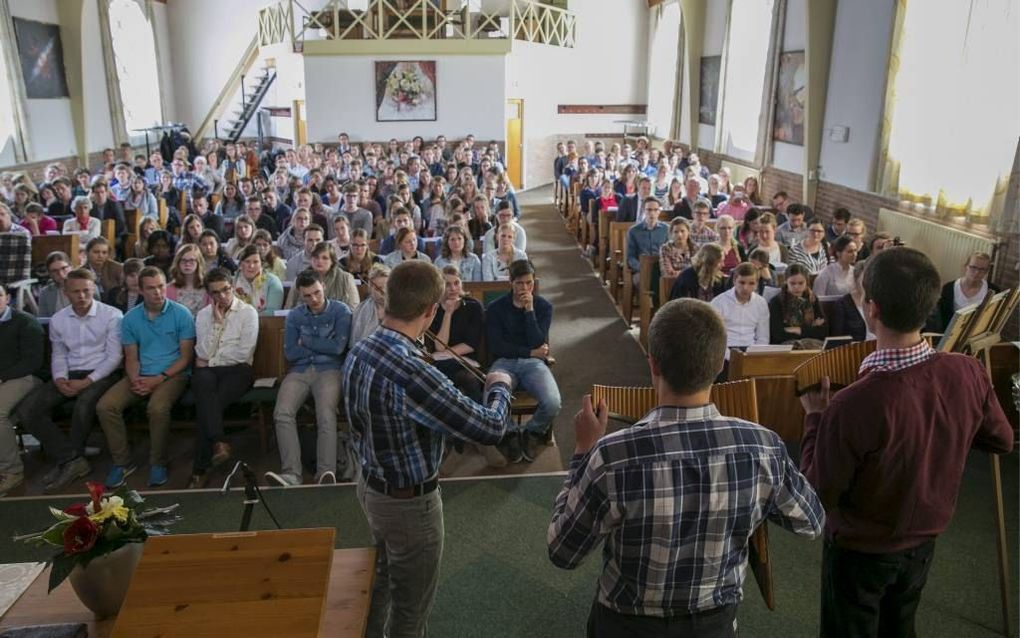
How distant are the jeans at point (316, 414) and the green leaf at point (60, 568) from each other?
268 centimetres

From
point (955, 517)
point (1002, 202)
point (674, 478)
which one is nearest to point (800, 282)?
point (955, 517)

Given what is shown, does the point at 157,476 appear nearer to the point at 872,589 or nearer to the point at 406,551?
the point at 406,551

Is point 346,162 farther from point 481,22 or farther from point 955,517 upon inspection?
point 955,517

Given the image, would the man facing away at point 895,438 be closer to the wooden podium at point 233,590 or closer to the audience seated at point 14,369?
the wooden podium at point 233,590

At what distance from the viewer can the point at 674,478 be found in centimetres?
154

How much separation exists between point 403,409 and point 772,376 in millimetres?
2949

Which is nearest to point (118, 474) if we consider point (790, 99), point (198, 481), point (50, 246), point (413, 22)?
point (198, 481)

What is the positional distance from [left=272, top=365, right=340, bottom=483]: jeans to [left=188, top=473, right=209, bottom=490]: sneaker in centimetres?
48

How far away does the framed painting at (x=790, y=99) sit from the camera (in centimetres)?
1095

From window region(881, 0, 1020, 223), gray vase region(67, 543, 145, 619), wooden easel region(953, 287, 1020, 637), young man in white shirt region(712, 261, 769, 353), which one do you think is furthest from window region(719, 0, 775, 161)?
gray vase region(67, 543, 145, 619)

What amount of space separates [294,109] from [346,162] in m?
7.01

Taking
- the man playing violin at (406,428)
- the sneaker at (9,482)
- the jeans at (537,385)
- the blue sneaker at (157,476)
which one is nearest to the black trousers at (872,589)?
the man playing violin at (406,428)

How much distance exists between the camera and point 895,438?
199cm

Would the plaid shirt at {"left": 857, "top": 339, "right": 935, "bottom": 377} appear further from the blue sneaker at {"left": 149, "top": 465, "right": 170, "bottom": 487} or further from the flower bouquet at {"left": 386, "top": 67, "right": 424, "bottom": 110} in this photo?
the flower bouquet at {"left": 386, "top": 67, "right": 424, "bottom": 110}
